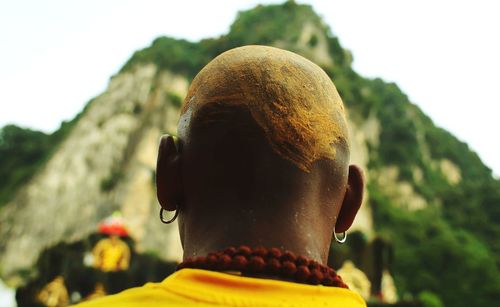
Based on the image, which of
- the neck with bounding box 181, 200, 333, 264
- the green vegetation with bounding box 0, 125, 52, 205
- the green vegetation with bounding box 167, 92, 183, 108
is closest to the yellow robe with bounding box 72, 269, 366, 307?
the neck with bounding box 181, 200, 333, 264

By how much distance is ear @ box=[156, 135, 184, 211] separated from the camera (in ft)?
5.45

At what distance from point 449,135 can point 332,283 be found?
68529mm

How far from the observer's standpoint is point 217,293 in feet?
4.20

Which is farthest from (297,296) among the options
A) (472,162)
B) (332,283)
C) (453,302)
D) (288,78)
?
(472,162)

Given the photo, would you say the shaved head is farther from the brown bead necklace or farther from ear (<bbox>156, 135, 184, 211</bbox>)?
the brown bead necklace

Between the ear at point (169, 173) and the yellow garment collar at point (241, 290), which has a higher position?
the ear at point (169, 173)

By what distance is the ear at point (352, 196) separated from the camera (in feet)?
5.69

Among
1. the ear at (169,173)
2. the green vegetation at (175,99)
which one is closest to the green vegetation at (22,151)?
the green vegetation at (175,99)

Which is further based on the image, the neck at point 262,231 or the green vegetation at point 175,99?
the green vegetation at point 175,99

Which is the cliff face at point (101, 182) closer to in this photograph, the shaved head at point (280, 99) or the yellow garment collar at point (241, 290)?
the shaved head at point (280, 99)

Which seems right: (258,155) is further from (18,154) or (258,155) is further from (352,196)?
(18,154)

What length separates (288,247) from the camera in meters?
1.48

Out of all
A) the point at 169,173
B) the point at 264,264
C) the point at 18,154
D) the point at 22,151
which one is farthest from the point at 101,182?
the point at 264,264

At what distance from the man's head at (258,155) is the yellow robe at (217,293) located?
0.16 metres
